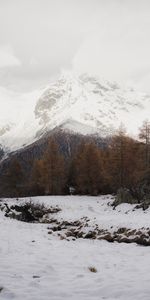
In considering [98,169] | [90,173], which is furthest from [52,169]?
[98,169]

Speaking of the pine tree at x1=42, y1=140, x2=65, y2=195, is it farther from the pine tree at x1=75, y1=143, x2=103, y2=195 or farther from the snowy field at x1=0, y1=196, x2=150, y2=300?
the snowy field at x1=0, y1=196, x2=150, y2=300

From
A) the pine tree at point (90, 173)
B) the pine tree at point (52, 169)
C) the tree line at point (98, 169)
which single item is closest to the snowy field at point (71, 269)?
the tree line at point (98, 169)

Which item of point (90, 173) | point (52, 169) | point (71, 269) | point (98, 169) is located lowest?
point (71, 269)

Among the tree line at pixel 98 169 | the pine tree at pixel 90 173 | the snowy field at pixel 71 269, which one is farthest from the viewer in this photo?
the pine tree at pixel 90 173

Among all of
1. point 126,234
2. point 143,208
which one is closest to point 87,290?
point 126,234

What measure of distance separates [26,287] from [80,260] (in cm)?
514

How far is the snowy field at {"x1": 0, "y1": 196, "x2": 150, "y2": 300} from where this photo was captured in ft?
30.7

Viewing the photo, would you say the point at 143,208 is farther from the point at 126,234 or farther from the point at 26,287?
the point at 26,287

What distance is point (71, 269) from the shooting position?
42.0 ft

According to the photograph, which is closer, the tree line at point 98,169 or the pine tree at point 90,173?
the tree line at point 98,169

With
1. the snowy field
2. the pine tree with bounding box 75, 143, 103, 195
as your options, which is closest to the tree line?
the pine tree with bounding box 75, 143, 103, 195

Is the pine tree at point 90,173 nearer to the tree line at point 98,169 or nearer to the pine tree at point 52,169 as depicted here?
the tree line at point 98,169

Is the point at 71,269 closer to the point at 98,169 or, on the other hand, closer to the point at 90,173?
the point at 90,173

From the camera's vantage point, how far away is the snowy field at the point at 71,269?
30.7 feet
